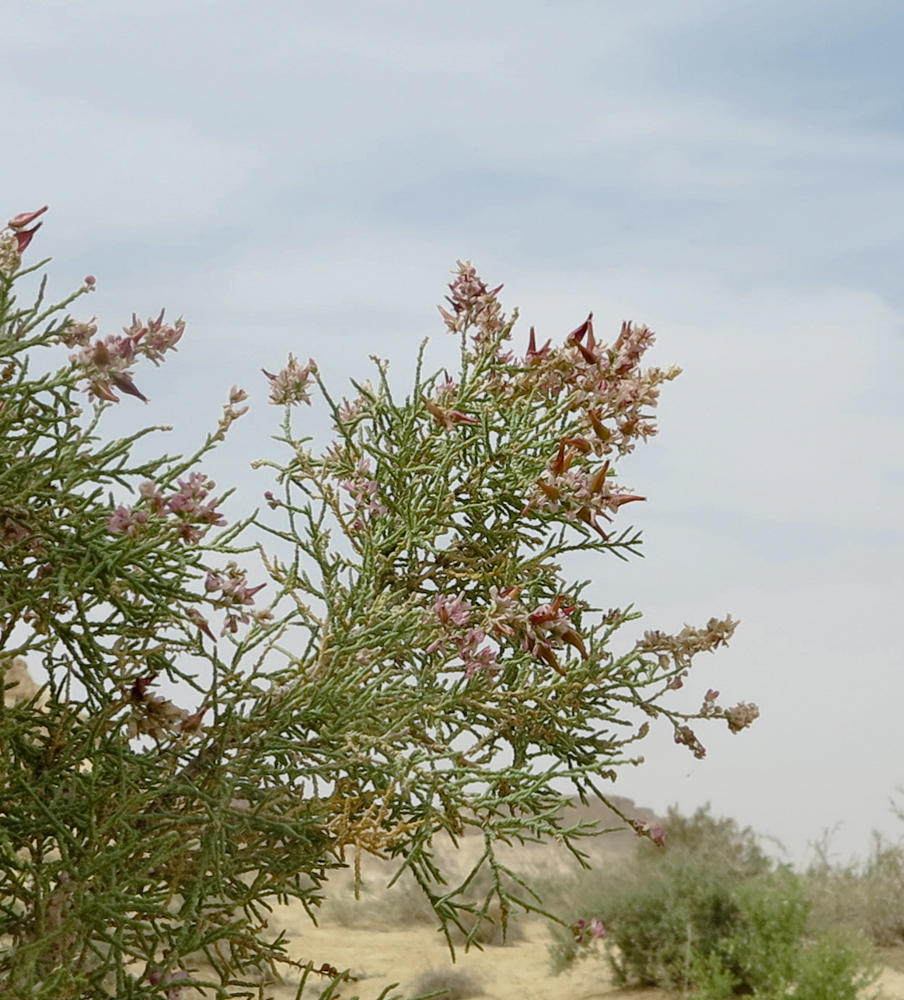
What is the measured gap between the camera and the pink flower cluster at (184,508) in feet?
12.2

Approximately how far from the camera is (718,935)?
583 inches

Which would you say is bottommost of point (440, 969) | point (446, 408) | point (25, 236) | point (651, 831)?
point (440, 969)

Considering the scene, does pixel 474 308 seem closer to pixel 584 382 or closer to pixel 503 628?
pixel 584 382

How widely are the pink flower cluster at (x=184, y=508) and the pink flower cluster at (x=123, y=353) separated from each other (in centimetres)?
30

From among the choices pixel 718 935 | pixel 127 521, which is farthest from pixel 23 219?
pixel 718 935

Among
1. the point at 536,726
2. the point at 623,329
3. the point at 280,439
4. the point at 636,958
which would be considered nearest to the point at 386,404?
the point at 280,439

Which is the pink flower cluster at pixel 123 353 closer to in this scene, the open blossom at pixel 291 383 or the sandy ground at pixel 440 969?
the open blossom at pixel 291 383

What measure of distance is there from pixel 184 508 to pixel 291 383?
5.75 feet

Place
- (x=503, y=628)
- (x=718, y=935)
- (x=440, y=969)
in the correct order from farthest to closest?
1. (x=440, y=969)
2. (x=718, y=935)
3. (x=503, y=628)

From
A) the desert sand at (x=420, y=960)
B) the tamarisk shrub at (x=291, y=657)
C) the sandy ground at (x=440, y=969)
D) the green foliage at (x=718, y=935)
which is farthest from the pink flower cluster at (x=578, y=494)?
Answer: the sandy ground at (x=440, y=969)

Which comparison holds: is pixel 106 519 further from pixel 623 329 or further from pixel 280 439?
pixel 623 329

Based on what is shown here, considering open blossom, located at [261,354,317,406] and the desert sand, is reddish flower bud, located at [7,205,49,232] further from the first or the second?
the desert sand

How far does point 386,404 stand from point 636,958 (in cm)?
1167

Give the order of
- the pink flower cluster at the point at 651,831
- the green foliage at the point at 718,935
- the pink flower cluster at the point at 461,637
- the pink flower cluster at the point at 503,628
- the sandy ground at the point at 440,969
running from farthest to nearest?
the sandy ground at the point at 440,969 < the green foliage at the point at 718,935 < the pink flower cluster at the point at 651,831 < the pink flower cluster at the point at 461,637 < the pink flower cluster at the point at 503,628
